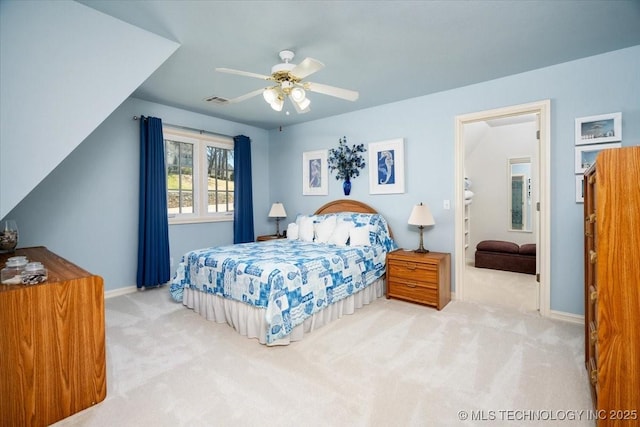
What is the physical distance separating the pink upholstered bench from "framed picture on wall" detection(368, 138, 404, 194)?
2.28 meters

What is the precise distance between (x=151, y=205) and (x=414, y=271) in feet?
11.0

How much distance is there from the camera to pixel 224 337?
267 cm

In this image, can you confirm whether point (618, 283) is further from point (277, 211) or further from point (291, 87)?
point (277, 211)

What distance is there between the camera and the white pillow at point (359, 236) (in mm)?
3742

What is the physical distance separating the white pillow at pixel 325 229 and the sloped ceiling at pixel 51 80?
257cm

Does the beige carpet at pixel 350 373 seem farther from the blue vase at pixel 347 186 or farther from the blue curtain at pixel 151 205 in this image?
the blue vase at pixel 347 186

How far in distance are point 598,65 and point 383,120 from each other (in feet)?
7.16

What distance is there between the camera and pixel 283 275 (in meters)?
2.57

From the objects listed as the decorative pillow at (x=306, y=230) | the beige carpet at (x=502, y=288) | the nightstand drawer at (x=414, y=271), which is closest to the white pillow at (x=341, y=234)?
the decorative pillow at (x=306, y=230)

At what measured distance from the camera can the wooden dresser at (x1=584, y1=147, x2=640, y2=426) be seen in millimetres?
1372

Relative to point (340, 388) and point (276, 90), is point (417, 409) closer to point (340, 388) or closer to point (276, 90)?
point (340, 388)

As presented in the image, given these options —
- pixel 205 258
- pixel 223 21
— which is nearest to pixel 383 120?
pixel 223 21

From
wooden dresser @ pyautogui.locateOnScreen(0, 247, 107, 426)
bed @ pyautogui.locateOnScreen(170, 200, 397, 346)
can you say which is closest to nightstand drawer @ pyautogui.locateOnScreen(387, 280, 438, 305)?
bed @ pyautogui.locateOnScreen(170, 200, 397, 346)

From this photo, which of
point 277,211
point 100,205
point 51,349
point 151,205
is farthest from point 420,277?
point 100,205
